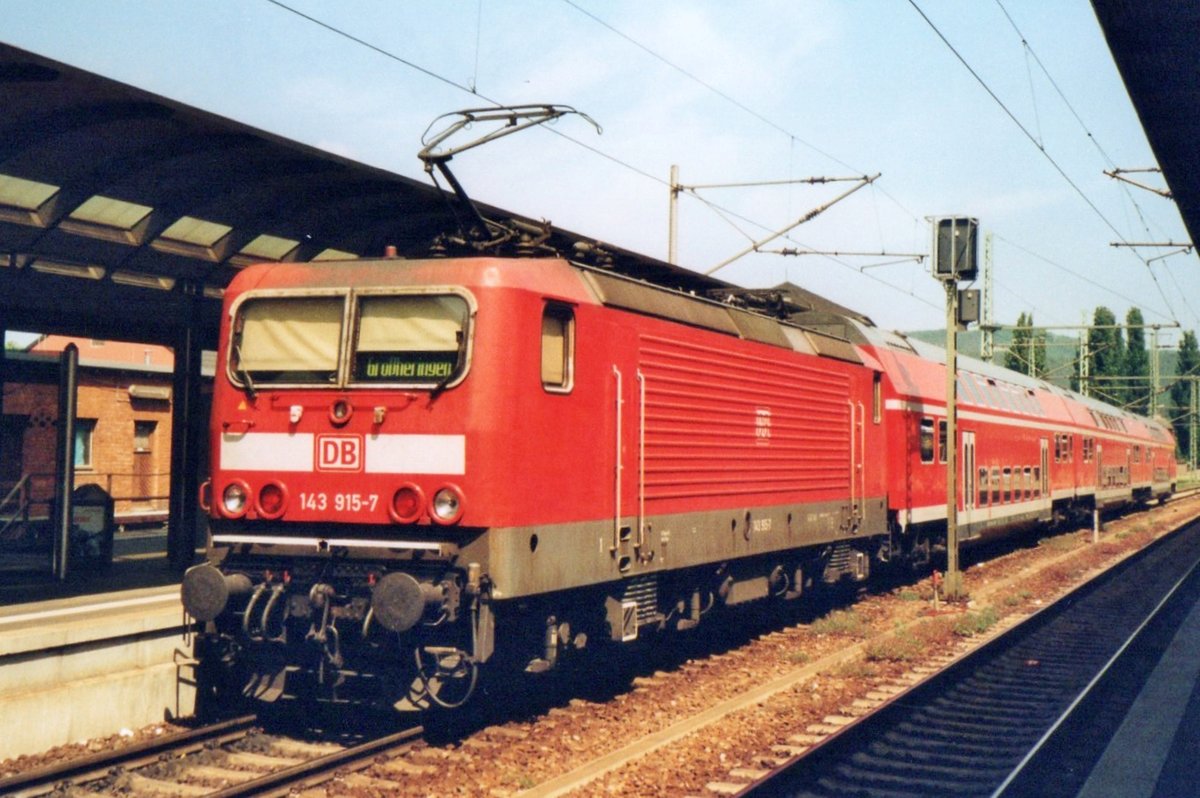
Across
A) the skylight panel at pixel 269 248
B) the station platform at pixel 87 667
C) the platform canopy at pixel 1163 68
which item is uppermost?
the platform canopy at pixel 1163 68

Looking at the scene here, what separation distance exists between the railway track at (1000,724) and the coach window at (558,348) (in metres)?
3.23

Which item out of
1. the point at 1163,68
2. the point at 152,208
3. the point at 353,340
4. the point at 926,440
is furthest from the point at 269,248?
the point at 926,440

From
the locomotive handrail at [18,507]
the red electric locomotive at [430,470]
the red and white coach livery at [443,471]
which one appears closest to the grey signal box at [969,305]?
the red and white coach livery at [443,471]

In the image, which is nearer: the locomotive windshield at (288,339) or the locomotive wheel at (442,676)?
the locomotive wheel at (442,676)

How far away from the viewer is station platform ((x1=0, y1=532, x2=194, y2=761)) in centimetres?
805

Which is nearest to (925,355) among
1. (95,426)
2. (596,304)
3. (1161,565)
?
(1161,565)

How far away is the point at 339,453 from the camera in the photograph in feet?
28.0

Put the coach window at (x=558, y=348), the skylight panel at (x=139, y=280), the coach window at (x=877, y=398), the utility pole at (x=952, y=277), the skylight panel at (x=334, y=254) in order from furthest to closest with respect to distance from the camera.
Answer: the utility pole at (x=952, y=277)
the coach window at (x=877, y=398)
the skylight panel at (x=334, y=254)
the skylight panel at (x=139, y=280)
the coach window at (x=558, y=348)

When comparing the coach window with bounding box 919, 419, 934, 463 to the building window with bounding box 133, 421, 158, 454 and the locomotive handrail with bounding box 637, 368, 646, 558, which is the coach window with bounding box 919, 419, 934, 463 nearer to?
the locomotive handrail with bounding box 637, 368, 646, 558

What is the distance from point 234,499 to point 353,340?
4.93 ft

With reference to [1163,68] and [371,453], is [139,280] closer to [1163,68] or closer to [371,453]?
[371,453]

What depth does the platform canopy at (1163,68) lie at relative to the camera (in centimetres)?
719

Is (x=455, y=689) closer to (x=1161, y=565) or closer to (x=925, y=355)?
(x=925, y=355)

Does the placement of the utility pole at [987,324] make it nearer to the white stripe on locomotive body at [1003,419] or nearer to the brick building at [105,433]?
the white stripe on locomotive body at [1003,419]
